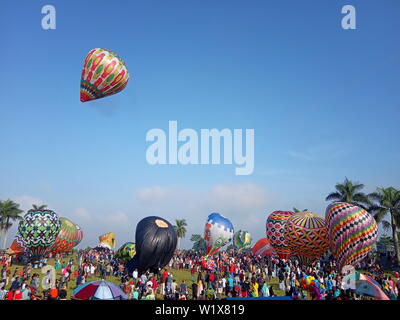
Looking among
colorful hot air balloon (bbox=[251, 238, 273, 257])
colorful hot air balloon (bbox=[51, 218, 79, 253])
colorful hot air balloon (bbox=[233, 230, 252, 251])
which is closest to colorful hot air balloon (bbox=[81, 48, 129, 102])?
colorful hot air balloon (bbox=[51, 218, 79, 253])

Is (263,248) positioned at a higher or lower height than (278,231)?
lower

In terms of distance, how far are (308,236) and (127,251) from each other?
15.7m

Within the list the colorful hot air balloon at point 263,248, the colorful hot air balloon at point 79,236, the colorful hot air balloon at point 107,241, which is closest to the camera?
the colorful hot air balloon at point 263,248

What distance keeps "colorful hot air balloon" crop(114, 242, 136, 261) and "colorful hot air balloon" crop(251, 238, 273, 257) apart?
18.9 meters

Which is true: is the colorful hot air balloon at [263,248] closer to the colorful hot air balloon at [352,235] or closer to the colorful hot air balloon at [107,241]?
the colorful hot air balloon at [352,235]

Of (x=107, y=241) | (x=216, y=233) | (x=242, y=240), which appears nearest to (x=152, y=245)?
(x=216, y=233)

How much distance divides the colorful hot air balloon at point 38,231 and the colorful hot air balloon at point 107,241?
1977cm

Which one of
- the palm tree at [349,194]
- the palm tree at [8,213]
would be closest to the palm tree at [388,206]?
the palm tree at [349,194]

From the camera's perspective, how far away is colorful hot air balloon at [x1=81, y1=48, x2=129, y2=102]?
2439 cm

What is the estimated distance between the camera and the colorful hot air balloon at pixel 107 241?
165 ft

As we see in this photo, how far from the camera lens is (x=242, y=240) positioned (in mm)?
58438

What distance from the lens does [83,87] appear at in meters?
25.0

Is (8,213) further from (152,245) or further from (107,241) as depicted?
(152,245)
